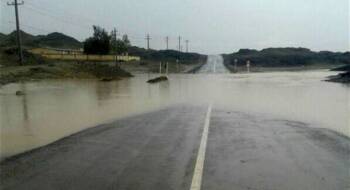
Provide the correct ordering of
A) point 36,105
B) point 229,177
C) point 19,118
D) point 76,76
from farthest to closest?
1. point 76,76
2. point 36,105
3. point 19,118
4. point 229,177

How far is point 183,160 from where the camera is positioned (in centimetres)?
766

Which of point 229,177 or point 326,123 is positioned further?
point 326,123

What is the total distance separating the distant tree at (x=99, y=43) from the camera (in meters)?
87.9

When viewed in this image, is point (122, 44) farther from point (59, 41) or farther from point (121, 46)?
point (59, 41)

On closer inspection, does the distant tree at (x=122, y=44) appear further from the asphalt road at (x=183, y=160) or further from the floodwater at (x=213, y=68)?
the asphalt road at (x=183, y=160)

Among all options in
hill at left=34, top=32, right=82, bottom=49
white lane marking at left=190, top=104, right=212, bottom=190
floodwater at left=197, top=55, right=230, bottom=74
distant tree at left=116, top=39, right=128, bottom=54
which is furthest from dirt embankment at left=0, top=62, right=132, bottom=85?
hill at left=34, top=32, right=82, bottom=49

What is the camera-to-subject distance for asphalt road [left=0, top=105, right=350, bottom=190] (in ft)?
20.5

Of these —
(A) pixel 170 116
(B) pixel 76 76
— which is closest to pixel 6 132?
(A) pixel 170 116

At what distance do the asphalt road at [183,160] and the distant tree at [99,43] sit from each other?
77.2 meters

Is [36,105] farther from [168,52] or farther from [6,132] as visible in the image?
[168,52]

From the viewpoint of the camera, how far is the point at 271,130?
11.6 metres

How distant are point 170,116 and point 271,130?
393 centimetres

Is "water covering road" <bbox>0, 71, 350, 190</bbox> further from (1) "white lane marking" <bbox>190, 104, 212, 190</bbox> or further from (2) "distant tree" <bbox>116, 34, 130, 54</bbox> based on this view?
(2) "distant tree" <bbox>116, 34, 130, 54</bbox>

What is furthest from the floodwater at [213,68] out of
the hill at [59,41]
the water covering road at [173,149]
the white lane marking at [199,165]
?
the white lane marking at [199,165]
